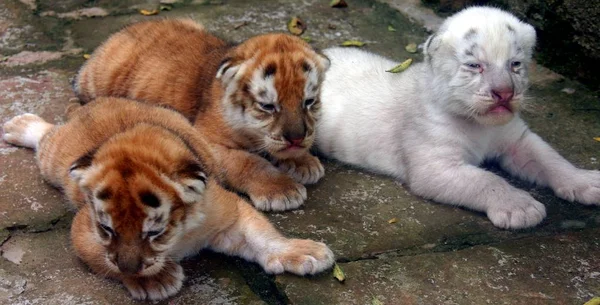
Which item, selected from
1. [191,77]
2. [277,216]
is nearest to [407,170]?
[277,216]

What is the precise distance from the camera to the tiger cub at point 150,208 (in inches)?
153

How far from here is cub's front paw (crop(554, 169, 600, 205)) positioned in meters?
5.07

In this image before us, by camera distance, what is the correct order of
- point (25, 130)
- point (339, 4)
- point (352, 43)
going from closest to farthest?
point (25, 130), point (352, 43), point (339, 4)

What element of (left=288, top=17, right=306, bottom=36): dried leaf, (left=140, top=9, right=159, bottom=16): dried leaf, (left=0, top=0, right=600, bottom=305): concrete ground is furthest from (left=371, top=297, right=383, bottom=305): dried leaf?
(left=140, top=9, right=159, bottom=16): dried leaf

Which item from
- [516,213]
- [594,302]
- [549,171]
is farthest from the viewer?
[549,171]

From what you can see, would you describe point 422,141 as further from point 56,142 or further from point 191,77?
point 56,142

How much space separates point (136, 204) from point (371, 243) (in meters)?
1.52

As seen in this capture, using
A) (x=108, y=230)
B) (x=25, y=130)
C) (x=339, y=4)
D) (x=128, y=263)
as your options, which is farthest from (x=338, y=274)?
(x=339, y=4)

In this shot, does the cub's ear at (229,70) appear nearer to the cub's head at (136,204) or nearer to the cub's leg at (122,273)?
the cub's head at (136,204)

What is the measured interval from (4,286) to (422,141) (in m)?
2.83

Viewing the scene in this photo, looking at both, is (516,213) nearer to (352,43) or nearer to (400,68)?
(400,68)

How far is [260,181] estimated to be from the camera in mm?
5309

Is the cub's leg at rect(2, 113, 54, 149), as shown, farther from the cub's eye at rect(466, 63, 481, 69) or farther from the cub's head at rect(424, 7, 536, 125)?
the cub's eye at rect(466, 63, 481, 69)

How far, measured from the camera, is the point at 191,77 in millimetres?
5949
